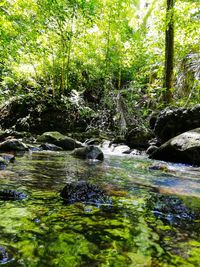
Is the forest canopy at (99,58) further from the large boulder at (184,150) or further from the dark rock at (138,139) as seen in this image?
the large boulder at (184,150)

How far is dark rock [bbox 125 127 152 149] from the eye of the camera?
10.9 m

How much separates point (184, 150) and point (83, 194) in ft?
16.3

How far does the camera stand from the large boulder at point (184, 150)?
7.46 meters

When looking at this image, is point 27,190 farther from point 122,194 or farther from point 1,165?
point 1,165

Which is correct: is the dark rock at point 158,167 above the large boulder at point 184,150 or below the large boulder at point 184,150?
below

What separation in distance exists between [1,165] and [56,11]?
4.85 m

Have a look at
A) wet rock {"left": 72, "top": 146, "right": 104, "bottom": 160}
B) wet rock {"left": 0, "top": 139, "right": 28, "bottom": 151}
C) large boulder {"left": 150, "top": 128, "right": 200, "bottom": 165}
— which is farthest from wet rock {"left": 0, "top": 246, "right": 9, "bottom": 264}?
wet rock {"left": 0, "top": 139, "right": 28, "bottom": 151}

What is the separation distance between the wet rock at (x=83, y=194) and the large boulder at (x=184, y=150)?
474 centimetres

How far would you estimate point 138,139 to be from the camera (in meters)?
10.9

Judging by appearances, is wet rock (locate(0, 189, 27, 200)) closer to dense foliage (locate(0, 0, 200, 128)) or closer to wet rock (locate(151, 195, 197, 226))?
wet rock (locate(151, 195, 197, 226))

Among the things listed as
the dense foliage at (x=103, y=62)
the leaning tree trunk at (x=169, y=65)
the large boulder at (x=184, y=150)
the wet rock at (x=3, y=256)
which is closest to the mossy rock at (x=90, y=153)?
the large boulder at (x=184, y=150)

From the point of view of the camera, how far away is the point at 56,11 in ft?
26.2

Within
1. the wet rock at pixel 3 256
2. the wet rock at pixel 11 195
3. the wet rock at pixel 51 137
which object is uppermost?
the wet rock at pixel 51 137

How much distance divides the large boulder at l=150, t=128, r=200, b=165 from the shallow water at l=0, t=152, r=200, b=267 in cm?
355
